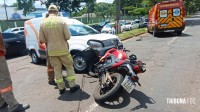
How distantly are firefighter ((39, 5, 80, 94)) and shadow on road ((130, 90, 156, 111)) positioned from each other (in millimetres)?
1459

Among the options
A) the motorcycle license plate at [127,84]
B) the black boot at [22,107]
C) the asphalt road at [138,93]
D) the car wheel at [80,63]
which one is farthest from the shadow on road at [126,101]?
the car wheel at [80,63]

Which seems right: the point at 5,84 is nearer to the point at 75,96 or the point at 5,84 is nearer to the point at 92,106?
the point at 75,96

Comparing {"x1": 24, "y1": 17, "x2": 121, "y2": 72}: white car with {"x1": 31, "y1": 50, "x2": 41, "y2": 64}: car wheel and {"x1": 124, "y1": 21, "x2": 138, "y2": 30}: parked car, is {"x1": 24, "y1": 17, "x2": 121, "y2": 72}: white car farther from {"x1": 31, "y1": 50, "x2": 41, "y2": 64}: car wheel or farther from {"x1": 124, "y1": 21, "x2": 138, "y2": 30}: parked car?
{"x1": 124, "y1": 21, "x2": 138, "y2": 30}: parked car

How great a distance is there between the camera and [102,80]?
5004 mm

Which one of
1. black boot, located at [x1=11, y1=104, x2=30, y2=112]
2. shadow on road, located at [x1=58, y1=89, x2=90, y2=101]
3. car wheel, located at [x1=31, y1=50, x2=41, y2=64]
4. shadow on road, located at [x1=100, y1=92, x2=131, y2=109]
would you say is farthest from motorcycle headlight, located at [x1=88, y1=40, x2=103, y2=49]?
car wheel, located at [x1=31, y1=50, x2=41, y2=64]

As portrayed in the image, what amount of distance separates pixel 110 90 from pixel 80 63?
9.02 feet

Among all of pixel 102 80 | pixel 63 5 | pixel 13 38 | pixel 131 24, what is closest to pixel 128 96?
pixel 102 80

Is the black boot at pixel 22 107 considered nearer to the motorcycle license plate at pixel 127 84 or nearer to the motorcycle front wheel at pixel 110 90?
the motorcycle front wheel at pixel 110 90

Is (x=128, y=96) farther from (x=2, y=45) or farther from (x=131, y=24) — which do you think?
(x=131, y=24)

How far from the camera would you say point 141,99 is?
4.84 m

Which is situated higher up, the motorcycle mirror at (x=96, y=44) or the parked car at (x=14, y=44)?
the motorcycle mirror at (x=96, y=44)

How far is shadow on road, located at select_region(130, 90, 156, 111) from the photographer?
4492mm

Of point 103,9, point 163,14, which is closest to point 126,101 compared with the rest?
point 163,14

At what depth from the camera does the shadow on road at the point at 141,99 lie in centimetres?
449
